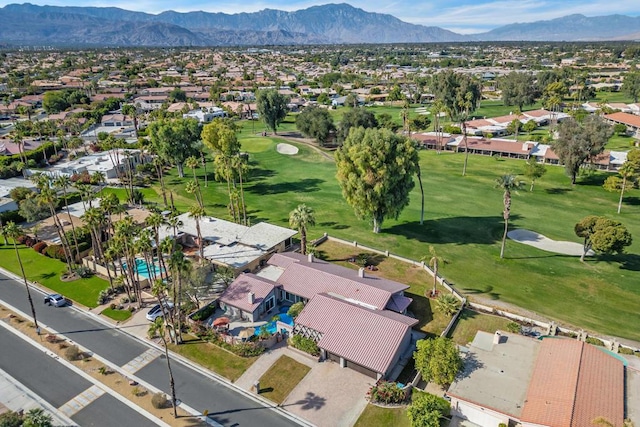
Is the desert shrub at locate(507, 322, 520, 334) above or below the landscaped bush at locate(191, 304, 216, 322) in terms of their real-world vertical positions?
above

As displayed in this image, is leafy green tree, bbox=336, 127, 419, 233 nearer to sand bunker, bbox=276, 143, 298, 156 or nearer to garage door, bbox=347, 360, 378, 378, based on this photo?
garage door, bbox=347, 360, 378, 378

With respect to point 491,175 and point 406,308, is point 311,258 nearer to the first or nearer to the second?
point 406,308

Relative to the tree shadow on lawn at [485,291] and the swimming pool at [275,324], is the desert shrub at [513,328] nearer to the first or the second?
the tree shadow on lawn at [485,291]

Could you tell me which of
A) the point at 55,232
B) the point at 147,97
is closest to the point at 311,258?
the point at 55,232

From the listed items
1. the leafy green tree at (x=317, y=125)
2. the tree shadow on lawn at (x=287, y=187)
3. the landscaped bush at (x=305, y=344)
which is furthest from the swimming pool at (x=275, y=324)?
the leafy green tree at (x=317, y=125)

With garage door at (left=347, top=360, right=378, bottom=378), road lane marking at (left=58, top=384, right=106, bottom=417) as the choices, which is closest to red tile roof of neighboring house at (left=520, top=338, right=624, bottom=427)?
garage door at (left=347, top=360, right=378, bottom=378)

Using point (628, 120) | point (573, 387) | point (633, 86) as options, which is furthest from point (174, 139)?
point (633, 86)

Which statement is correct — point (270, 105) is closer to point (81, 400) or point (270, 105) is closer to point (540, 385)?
point (81, 400)

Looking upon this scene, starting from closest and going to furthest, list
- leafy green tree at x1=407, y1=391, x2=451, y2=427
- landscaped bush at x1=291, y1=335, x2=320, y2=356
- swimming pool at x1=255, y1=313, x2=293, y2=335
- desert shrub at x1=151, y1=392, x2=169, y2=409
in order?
leafy green tree at x1=407, y1=391, x2=451, y2=427
desert shrub at x1=151, y1=392, x2=169, y2=409
landscaped bush at x1=291, y1=335, x2=320, y2=356
swimming pool at x1=255, y1=313, x2=293, y2=335
